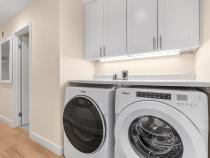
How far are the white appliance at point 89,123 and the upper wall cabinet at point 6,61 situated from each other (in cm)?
214

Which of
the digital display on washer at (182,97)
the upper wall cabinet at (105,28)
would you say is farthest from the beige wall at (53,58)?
the digital display on washer at (182,97)

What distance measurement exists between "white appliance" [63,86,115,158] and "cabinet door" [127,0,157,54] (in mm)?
675

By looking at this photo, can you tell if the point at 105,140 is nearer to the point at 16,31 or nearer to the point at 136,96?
the point at 136,96

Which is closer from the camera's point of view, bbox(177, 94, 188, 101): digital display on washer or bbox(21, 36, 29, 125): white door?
bbox(177, 94, 188, 101): digital display on washer

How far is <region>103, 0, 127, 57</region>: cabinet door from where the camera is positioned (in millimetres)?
1880

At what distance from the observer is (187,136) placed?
94 centimetres

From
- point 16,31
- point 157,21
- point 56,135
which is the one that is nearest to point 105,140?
point 56,135

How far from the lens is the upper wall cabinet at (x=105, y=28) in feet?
6.23

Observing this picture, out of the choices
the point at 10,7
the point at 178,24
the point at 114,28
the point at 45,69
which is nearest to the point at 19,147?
the point at 45,69

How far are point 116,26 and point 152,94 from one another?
1.17m

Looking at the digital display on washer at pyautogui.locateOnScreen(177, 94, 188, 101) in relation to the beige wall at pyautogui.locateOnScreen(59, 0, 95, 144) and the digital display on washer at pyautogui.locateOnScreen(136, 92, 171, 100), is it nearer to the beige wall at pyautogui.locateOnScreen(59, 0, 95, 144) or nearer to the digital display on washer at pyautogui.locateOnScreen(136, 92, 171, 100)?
the digital display on washer at pyautogui.locateOnScreen(136, 92, 171, 100)

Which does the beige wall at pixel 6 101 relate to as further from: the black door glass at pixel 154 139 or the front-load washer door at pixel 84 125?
the black door glass at pixel 154 139

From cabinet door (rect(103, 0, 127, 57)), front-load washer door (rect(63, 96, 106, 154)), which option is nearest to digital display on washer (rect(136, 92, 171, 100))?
front-load washer door (rect(63, 96, 106, 154))

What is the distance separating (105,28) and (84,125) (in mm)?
1330
